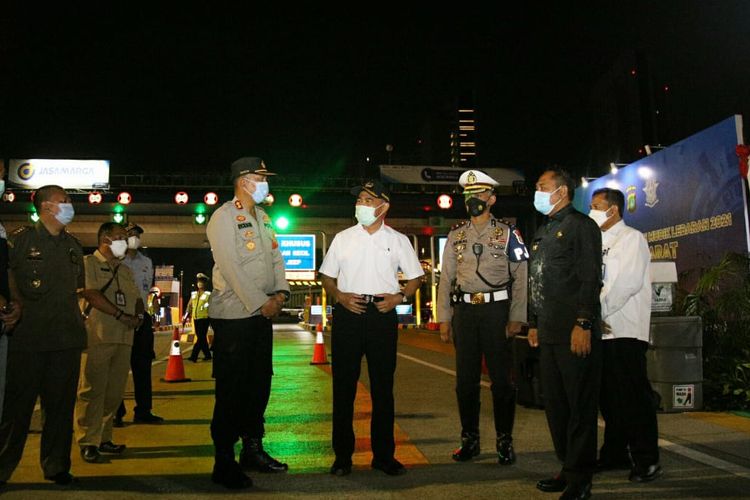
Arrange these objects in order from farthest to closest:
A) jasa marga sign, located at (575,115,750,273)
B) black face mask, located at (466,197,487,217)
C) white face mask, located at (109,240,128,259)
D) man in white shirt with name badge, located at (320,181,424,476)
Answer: jasa marga sign, located at (575,115,750,273) → white face mask, located at (109,240,128,259) → black face mask, located at (466,197,487,217) → man in white shirt with name badge, located at (320,181,424,476)

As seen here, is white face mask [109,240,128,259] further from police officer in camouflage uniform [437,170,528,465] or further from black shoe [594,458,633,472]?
black shoe [594,458,633,472]

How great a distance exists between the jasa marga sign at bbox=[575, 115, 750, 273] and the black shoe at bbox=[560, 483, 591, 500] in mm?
7596

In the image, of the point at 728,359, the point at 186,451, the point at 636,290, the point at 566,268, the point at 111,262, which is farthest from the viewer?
the point at 728,359

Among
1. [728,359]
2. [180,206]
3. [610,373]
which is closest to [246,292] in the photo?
[610,373]

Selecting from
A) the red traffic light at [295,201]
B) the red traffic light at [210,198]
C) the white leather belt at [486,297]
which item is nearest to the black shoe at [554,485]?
the white leather belt at [486,297]

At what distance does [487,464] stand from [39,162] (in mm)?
47851

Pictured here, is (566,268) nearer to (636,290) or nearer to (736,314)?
(636,290)

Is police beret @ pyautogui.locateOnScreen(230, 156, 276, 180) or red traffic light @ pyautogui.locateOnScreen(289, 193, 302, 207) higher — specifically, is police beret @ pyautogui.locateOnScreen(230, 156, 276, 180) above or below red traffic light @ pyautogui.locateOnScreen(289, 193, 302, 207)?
below

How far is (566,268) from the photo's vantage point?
14.6ft

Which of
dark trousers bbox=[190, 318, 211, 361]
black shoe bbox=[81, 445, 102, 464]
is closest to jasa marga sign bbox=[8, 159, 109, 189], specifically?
dark trousers bbox=[190, 318, 211, 361]

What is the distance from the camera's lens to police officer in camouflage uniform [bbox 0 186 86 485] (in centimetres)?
470

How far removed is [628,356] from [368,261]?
196 centimetres

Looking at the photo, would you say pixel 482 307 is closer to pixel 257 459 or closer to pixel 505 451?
pixel 505 451

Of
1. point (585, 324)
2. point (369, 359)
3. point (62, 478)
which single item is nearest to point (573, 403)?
point (585, 324)
